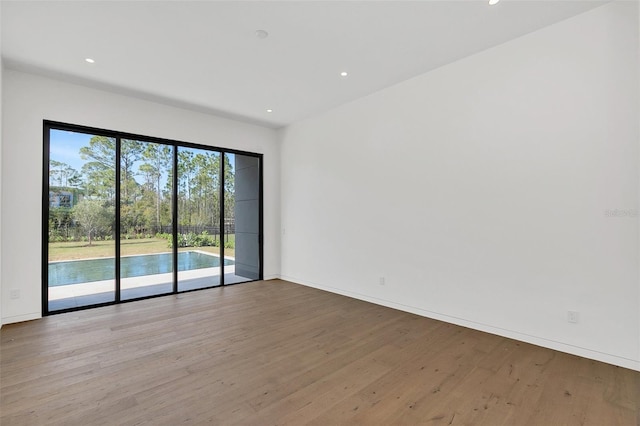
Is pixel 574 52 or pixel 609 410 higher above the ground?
pixel 574 52

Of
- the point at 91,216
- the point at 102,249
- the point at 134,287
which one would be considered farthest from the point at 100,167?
the point at 134,287

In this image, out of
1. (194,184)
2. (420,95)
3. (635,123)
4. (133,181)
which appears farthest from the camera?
(194,184)

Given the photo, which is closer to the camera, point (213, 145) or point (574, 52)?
point (574, 52)

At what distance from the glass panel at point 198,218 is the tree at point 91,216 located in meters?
1.03

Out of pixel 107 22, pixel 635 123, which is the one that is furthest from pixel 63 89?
pixel 635 123

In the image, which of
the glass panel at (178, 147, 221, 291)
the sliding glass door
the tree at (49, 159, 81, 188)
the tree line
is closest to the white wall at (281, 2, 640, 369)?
the sliding glass door

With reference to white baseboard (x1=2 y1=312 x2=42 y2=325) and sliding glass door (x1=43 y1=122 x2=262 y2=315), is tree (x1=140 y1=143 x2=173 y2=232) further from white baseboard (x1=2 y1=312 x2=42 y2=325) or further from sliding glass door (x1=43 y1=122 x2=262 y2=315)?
white baseboard (x1=2 y1=312 x2=42 y2=325)

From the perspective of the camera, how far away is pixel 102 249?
4.33 m

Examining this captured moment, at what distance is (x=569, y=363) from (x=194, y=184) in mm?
5491

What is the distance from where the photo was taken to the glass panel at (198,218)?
5.09 meters

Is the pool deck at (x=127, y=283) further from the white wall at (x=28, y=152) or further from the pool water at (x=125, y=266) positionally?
the white wall at (x=28, y=152)

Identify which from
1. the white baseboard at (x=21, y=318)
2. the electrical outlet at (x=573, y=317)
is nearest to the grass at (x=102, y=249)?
the white baseboard at (x=21, y=318)

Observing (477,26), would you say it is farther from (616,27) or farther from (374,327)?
(374,327)

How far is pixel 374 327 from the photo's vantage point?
3.47 m
